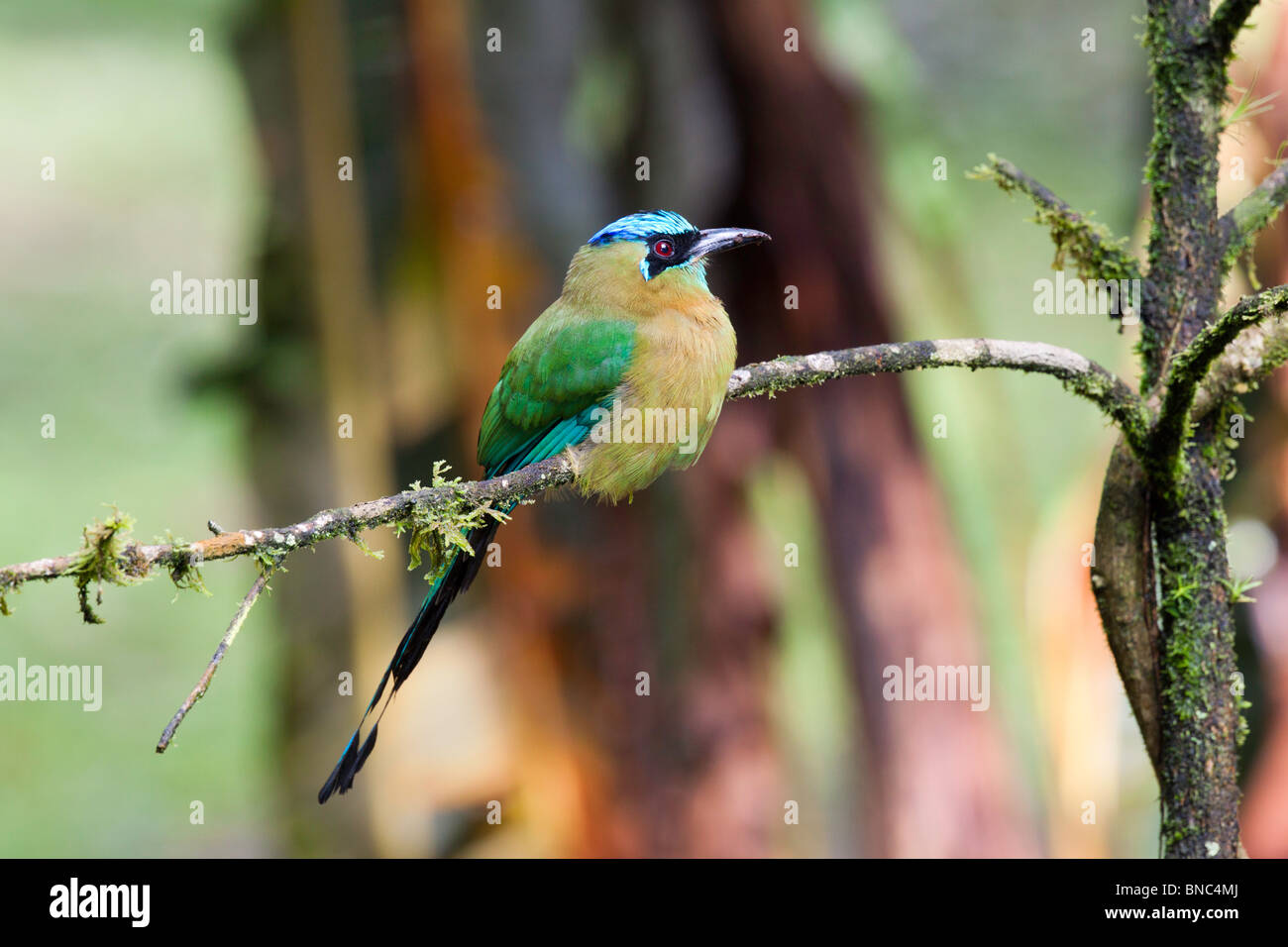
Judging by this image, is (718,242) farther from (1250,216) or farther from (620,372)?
(1250,216)

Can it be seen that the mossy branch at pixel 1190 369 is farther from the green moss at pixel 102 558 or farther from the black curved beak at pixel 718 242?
the green moss at pixel 102 558

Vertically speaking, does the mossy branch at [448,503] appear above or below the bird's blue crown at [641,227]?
below

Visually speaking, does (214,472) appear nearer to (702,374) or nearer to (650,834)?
(650,834)

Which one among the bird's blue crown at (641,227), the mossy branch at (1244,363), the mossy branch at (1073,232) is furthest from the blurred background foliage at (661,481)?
the mossy branch at (1244,363)

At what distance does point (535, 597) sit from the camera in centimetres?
548

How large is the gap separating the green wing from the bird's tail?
1.02 ft

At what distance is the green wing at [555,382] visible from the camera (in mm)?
2832

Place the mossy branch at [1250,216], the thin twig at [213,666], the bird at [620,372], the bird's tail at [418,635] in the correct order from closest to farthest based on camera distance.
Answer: the thin twig at [213,666], the mossy branch at [1250,216], the bird's tail at [418,635], the bird at [620,372]

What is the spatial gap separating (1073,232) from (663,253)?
3.56 ft

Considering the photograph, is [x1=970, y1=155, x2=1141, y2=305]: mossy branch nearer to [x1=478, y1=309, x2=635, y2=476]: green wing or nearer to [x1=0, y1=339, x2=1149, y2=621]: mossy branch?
[x1=0, y1=339, x2=1149, y2=621]: mossy branch

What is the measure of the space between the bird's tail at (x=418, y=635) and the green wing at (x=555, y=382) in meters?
0.31

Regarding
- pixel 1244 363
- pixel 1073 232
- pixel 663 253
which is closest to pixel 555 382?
pixel 663 253

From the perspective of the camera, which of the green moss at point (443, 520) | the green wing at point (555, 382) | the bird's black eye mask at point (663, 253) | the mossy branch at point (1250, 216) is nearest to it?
the green moss at point (443, 520)

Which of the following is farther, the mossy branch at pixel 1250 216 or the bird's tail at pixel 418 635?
the bird's tail at pixel 418 635
